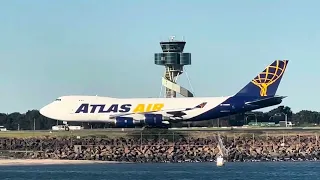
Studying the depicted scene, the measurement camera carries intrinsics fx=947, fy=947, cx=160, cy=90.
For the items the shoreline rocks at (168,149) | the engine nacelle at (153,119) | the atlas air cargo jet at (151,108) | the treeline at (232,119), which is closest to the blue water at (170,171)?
the shoreline rocks at (168,149)

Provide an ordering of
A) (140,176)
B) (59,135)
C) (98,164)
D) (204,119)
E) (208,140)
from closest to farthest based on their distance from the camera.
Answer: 1. (140,176)
2. (98,164)
3. (208,140)
4. (59,135)
5. (204,119)

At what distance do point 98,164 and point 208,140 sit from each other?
12.9 meters

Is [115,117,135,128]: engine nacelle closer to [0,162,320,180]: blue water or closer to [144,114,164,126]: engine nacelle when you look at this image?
[144,114,164,126]: engine nacelle

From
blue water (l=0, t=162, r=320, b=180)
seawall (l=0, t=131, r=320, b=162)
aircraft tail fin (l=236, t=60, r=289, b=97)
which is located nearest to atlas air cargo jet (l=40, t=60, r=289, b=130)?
aircraft tail fin (l=236, t=60, r=289, b=97)

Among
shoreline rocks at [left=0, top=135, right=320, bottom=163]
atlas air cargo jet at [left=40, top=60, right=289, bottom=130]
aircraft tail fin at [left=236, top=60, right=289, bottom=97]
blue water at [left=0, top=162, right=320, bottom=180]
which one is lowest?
blue water at [left=0, top=162, right=320, bottom=180]

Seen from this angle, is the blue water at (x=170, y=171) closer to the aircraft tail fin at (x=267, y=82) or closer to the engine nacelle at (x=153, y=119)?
the engine nacelle at (x=153, y=119)

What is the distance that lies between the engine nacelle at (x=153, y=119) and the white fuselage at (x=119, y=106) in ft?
3.58

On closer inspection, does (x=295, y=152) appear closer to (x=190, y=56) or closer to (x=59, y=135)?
(x=59, y=135)

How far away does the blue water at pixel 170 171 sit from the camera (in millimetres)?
72438

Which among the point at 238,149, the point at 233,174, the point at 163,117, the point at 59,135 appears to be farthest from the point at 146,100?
the point at 233,174

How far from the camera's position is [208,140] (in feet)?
307

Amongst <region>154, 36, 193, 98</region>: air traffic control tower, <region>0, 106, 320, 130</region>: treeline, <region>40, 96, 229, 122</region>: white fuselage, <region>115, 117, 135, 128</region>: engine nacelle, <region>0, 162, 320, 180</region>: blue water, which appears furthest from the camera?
<region>154, 36, 193, 98</region>: air traffic control tower

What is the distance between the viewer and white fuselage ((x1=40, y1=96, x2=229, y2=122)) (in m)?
104

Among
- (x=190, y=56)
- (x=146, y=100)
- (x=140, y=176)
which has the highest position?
(x=190, y=56)
